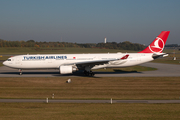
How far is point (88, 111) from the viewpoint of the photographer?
13758mm

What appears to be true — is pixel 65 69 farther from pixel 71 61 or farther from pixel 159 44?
pixel 159 44

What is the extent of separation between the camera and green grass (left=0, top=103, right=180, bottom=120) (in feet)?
41.1

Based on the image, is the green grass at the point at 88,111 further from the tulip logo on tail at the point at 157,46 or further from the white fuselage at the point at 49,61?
the tulip logo on tail at the point at 157,46

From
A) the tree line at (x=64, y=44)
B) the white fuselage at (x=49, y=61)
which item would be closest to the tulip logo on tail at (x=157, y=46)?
the white fuselage at (x=49, y=61)

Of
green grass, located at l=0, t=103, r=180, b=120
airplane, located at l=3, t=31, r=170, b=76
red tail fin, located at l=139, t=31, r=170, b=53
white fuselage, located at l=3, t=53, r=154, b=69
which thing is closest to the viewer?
green grass, located at l=0, t=103, r=180, b=120

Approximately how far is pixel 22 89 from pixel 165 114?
16.4 metres

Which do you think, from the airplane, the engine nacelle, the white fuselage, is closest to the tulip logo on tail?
the airplane

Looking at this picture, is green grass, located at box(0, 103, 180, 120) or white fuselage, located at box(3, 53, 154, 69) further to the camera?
white fuselage, located at box(3, 53, 154, 69)

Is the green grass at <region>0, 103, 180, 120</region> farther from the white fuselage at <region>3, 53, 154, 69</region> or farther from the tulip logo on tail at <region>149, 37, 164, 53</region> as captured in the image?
the tulip logo on tail at <region>149, 37, 164, 53</region>

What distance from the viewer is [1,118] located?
12.4 meters

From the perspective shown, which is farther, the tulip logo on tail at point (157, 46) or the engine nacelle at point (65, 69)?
the tulip logo on tail at point (157, 46)

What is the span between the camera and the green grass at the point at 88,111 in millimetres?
12523

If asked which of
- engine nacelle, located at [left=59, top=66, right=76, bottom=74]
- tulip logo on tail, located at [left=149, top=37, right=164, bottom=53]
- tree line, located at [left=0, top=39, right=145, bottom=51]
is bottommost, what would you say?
engine nacelle, located at [left=59, top=66, right=76, bottom=74]

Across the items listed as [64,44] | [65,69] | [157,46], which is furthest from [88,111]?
[64,44]
